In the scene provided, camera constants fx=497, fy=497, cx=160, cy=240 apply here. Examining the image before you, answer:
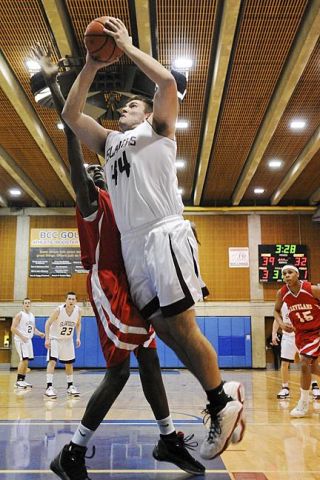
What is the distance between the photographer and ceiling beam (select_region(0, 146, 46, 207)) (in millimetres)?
15008

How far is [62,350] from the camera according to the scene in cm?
990

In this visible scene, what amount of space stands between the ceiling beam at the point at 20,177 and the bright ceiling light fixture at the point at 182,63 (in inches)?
263

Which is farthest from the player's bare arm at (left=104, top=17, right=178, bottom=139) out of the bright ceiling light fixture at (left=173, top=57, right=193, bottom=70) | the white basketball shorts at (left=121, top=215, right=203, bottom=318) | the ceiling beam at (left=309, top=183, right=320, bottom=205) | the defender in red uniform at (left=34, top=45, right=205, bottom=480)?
the ceiling beam at (left=309, top=183, right=320, bottom=205)

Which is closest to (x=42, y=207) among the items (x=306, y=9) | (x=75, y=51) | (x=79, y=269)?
(x=79, y=269)

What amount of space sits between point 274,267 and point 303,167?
5.17 m

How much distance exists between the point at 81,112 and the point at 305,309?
16.7 ft

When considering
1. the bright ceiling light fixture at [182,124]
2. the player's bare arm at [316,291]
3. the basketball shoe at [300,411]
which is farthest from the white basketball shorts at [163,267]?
the bright ceiling light fixture at [182,124]

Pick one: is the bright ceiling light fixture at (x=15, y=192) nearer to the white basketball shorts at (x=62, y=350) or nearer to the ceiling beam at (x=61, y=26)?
the ceiling beam at (x=61, y=26)

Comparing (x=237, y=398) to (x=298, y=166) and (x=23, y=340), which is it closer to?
(x=23, y=340)

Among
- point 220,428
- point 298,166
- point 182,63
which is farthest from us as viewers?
point 298,166

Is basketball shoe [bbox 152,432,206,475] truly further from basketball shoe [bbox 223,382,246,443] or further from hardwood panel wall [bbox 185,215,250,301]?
hardwood panel wall [bbox 185,215,250,301]

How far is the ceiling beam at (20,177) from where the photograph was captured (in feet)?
49.2

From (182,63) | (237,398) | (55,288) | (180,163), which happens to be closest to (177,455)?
(237,398)

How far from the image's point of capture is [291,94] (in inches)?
440
